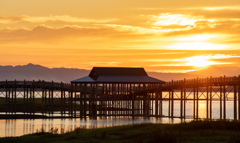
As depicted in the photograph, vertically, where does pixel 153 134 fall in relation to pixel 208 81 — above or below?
below

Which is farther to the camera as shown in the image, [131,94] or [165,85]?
[131,94]

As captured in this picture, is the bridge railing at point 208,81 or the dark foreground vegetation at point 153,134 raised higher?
the bridge railing at point 208,81

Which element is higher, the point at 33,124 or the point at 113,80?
the point at 113,80

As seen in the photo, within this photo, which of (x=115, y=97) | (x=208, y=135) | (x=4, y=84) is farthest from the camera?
(x=4, y=84)

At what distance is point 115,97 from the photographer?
9325cm

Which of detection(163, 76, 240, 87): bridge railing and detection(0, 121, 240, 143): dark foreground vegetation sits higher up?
detection(163, 76, 240, 87): bridge railing

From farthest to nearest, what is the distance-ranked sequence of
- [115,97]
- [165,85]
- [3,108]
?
[3,108], [115,97], [165,85]

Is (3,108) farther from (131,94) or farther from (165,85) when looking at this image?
(165,85)

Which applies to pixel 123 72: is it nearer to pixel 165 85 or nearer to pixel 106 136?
pixel 165 85

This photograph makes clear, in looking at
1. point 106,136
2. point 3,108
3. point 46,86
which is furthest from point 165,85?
point 106,136

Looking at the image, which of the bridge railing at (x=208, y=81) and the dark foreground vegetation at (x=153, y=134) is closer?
the dark foreground vegetation at (x=153, y=134)

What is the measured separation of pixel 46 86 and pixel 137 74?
18673 millimetres

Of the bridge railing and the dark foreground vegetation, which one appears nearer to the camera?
the dark foreground vegetation

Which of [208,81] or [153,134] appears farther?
[208,81]
